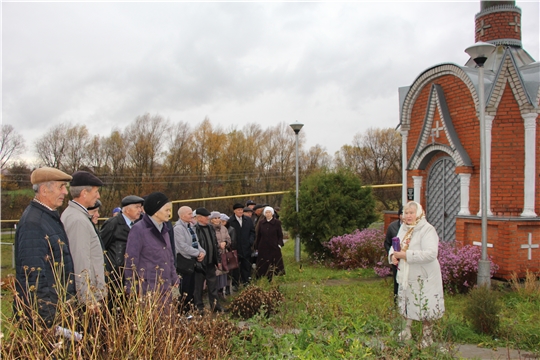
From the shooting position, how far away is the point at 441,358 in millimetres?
4008

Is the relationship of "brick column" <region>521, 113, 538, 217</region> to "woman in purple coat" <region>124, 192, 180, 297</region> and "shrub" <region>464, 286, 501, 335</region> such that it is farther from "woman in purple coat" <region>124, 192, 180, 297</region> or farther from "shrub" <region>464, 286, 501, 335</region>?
"woman in purple coat" <region>124, 192, 180, 297</region>

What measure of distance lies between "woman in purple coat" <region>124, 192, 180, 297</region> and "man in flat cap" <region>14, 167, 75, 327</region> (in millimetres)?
1073

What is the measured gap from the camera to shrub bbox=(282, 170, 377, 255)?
12477mm

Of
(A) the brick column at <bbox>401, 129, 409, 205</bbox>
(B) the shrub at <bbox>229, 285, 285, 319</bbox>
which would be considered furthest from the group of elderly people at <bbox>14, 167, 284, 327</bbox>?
(A) the brick column at <bbox>401, 129, 409, 205</bbox>

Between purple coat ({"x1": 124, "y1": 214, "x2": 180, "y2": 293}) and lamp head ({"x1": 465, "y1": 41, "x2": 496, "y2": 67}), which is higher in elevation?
lamp head ({"x1": 465, "y1": 41, "x2": 496, "y2": 67})

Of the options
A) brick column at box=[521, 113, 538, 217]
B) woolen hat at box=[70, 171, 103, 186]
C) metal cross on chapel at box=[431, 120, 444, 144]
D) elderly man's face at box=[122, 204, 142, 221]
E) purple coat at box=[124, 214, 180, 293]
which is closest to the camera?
woolen hat at box=[70, 171, 103, 186]

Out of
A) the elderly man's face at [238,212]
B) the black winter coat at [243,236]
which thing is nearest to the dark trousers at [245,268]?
the black winter coat at [243,236]

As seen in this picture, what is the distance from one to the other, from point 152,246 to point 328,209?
848 centimetres

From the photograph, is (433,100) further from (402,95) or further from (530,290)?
(530,290)

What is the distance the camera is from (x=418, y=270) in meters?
5.10

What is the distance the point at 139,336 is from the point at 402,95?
10724mm

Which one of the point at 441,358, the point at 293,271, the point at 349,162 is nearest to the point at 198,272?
the point at 441,358

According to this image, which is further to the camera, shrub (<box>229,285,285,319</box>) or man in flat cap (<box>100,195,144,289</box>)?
shrub (<box>229,285,285,319</box>)

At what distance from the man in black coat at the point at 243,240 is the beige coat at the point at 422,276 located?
4.84m
